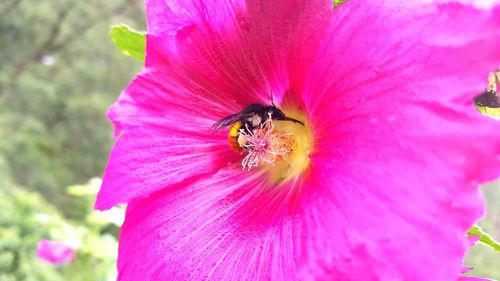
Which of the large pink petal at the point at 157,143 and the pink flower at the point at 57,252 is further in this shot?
the pink flower at the point at 57,252

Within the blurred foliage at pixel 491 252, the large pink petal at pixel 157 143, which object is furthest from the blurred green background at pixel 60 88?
the large pink petal at pixel 157 143

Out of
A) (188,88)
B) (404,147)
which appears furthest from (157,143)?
(404,147)

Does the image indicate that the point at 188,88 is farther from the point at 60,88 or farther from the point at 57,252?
the point at 60,88

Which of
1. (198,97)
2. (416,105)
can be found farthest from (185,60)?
(416,105)

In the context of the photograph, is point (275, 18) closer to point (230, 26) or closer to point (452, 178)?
point (230, 26)

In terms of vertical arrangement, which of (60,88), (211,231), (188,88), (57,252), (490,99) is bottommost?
(57,252)

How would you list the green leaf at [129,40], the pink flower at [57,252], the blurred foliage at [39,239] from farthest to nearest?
the pink flower at [57,252], the blurred foliage at [39,239], the green leaf at [129,40]

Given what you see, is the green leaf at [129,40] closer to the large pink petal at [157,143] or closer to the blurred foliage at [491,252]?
the large pink petal at [157,143]

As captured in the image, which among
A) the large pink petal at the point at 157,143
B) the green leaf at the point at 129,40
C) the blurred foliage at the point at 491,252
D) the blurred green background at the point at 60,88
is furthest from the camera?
the blurred green background at the point at 60,88
